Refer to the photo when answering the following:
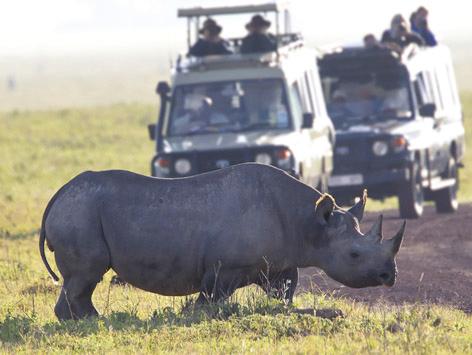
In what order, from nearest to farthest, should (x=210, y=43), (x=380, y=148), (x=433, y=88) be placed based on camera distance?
(x=210, y=43) < (x=380, y=148) < (x=433, y=88)

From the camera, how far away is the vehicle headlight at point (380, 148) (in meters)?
20.9

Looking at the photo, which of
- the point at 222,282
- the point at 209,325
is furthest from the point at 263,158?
the point at 209,325

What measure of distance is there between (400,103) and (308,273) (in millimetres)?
6839

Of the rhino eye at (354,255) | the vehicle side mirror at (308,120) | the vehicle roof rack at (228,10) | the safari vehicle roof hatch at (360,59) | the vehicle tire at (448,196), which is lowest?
the vehicle tire at (448,196)

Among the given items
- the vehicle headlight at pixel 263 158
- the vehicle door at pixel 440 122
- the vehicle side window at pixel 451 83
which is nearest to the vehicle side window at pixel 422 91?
the vehicle door at pixel 440 122

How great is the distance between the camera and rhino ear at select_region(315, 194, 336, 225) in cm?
1102

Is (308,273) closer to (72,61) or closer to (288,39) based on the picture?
(288,39)

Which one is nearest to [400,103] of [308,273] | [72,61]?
[308,273]

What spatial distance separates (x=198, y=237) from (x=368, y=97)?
441 inches

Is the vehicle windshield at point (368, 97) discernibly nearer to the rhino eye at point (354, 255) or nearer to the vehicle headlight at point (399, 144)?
the vehicle headlight at point (399, 144)

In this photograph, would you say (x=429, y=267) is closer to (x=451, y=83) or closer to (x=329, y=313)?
(x=329, y=313)

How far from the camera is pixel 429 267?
51.4ft

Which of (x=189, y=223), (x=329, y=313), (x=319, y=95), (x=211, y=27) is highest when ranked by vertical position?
(x=211, y=27)

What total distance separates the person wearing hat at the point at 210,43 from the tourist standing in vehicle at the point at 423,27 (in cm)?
489
